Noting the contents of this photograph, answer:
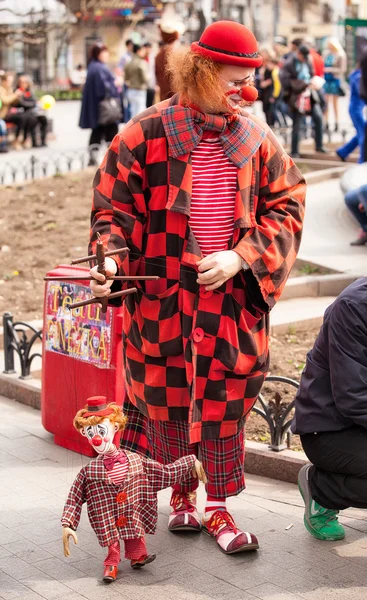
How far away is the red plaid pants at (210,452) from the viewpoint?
14.1 feet

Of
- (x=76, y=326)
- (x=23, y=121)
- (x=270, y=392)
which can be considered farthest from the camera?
(x=23, y=121)

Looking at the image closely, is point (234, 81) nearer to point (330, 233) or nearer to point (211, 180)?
point (211, 180)

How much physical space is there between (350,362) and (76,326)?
5.64 ft

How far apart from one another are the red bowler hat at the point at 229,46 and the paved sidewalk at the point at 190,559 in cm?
188

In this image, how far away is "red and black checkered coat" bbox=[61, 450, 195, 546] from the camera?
157 inches

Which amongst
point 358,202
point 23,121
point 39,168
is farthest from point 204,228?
point 23,121

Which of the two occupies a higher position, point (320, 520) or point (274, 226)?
point (274, 226)

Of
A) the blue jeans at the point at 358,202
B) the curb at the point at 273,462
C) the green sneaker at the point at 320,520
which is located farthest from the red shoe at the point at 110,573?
the blue jeans at the point at 358,202

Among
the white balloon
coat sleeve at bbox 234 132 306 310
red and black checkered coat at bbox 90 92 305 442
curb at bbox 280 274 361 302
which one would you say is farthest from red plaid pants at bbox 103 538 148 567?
the white balloon

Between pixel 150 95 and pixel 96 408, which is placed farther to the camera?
pixel 150 95

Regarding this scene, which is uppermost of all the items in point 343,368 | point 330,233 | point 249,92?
point 249,92

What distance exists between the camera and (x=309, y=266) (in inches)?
359

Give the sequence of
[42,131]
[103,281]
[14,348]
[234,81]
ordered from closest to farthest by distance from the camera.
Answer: [103,281] → [234,81] → [14,348] → [42,131]

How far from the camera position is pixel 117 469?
13.2ft
